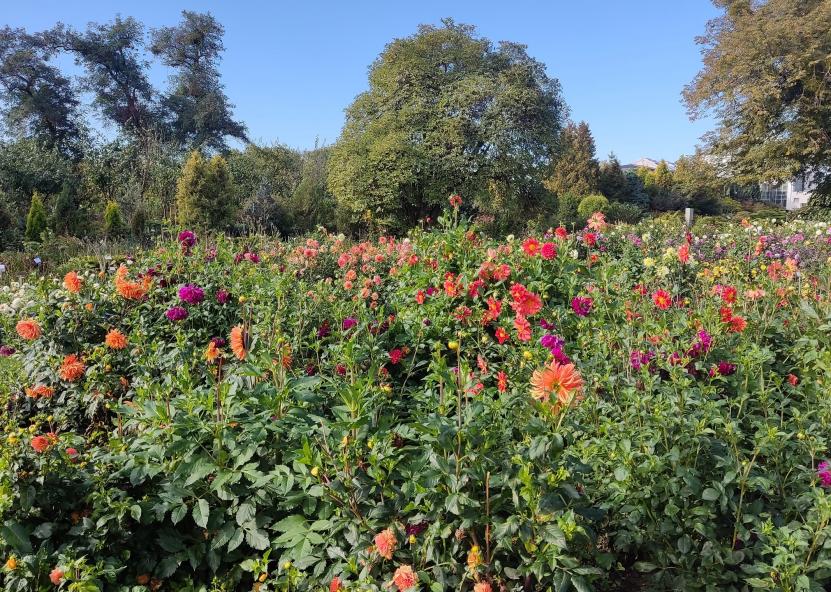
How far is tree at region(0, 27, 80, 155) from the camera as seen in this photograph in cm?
2020

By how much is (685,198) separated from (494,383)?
2748cm

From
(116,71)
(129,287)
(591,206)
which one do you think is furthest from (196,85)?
(129,287)

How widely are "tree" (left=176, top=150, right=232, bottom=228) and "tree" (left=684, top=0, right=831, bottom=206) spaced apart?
14597mm

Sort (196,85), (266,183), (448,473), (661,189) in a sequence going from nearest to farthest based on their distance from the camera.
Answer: (448,473) < (266,183) < (196,85) < (661,189)

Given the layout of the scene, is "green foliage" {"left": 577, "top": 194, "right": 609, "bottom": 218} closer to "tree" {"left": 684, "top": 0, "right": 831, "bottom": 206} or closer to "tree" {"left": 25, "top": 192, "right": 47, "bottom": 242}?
"tree" {"left": 684, "top": 0, "right": 831, "bottom": 206}

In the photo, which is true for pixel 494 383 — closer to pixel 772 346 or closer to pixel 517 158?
pixel 772 346

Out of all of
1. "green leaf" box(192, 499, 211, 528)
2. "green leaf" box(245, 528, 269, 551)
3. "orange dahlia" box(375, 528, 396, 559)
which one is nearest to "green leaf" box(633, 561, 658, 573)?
"orange dahlia" box(375, 528, 396, 559)

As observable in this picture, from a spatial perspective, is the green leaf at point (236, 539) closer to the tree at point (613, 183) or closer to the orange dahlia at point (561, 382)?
the orange dahlia at point (561, 382)

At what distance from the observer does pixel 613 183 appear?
89.8 ft

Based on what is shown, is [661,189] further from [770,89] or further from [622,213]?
[770,89]

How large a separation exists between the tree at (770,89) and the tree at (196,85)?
17348mm

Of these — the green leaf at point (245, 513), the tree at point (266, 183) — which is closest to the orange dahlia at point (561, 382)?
the green leaf at point (245, 513)

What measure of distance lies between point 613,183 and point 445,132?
606 inches

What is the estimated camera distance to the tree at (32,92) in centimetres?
2020
